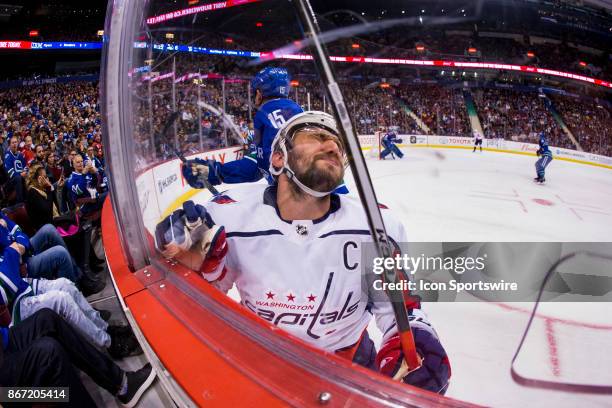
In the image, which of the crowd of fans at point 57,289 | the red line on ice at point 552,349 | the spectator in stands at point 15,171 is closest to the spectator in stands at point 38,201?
the crowd of fans at point 57,289

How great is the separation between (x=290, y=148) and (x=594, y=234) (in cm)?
431

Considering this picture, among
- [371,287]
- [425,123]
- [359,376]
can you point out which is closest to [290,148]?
[371,287]

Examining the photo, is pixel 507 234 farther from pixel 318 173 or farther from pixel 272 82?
pixel 318 173

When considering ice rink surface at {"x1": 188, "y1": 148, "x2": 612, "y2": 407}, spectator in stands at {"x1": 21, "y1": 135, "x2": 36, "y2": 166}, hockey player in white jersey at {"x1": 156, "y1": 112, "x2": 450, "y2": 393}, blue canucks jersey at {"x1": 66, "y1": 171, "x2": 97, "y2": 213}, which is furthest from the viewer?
spectator in stands at {"x1": 21, "y1": 135, "x2": 36, "y2": 166}

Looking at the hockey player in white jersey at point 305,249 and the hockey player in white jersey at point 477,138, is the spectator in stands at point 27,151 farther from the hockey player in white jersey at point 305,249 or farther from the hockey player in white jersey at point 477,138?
the hockey player in white jersey at point 477,138

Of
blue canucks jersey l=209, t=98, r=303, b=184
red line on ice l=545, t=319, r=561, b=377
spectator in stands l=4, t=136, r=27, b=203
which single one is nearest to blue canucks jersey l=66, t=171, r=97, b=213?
spectator in stands l=4, t=136, r=27, b=203

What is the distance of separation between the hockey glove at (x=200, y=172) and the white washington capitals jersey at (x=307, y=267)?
0.84m

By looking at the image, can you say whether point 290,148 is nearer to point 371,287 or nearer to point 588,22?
point 371,287

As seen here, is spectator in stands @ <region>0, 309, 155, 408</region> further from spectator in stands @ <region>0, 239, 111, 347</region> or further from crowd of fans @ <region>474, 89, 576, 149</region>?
crowd of fans @ <region>474, 89, 576, 149</region>

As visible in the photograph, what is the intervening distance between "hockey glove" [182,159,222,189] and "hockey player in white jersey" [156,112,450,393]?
0.79 meters

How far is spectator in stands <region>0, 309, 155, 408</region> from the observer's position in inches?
46.8

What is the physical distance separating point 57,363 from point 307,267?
1.02 metres

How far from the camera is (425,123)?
3.36 m

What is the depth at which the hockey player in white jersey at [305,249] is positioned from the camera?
802 millimetres
